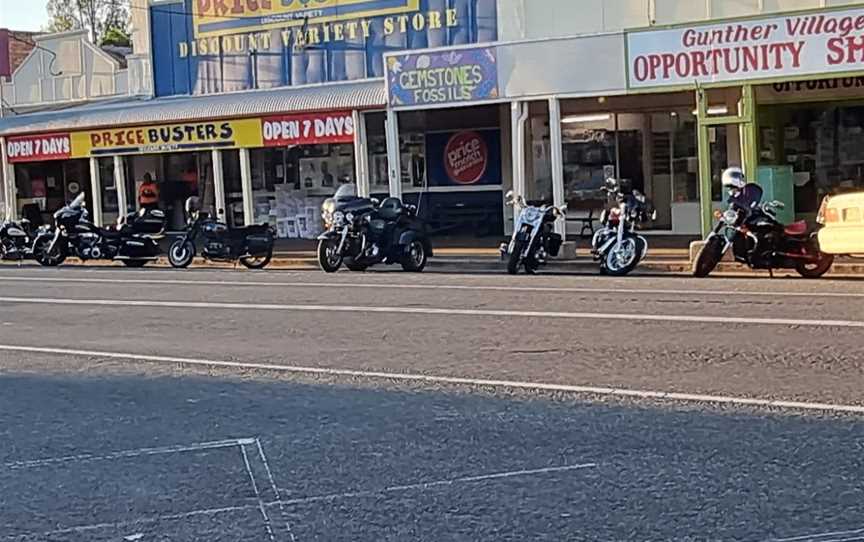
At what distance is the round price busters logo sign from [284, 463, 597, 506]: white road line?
2003 centimetres

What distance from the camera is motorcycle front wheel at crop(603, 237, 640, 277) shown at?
700 inches

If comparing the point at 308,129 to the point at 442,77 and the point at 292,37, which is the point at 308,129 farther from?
the point at 442,77

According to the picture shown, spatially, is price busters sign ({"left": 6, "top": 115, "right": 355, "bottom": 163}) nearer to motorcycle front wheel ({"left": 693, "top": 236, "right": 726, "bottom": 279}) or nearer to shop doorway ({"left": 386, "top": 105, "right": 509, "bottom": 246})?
shop doorway ({"left": 386, "top": 105, "right": 509, "bottom": 246})

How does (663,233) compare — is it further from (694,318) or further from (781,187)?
(694,318)

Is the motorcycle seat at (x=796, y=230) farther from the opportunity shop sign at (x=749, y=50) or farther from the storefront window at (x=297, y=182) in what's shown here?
the storefront window at (x=297, y=182)

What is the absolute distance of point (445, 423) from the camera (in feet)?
25.5

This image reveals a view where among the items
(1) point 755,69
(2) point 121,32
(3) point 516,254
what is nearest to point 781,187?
(1) point 755,69

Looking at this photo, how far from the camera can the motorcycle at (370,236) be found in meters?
20.0

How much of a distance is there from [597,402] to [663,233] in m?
16.2

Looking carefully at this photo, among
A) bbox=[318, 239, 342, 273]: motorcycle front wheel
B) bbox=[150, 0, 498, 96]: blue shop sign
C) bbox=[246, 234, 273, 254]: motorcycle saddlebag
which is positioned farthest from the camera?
bbox=[150, 0, 498, 96]: blue shop sign

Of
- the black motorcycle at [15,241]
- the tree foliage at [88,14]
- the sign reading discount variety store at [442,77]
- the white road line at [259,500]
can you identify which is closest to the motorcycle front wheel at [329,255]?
the sign reading discount variety store at [442,77]

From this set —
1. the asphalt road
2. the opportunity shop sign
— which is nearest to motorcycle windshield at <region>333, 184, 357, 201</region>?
the opportunity shop sign

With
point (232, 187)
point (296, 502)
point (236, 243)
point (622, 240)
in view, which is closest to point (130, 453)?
point (296, 502)

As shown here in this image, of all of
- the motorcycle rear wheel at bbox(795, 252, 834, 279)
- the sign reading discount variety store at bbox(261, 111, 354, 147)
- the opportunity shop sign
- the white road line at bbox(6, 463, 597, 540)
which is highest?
the opportunity shop sign
